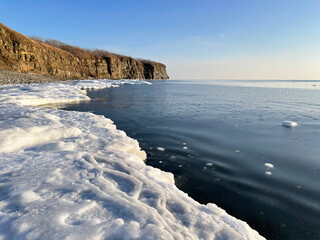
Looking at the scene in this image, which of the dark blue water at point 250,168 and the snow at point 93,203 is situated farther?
the dark blue water at point 250,168

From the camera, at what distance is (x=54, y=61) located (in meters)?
55.0

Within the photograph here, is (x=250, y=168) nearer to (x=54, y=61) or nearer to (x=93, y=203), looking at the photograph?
(x=93, y=203)

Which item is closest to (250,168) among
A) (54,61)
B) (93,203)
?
(93,203)

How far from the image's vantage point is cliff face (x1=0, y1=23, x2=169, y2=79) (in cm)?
4125

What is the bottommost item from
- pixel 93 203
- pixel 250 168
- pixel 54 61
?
pixel 250 168

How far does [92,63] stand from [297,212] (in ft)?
268

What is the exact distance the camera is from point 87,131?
6.54 metres

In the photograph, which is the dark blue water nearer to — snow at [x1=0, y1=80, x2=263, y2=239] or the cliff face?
snow at [x1=0, y1=80, x2=263, y2=239]

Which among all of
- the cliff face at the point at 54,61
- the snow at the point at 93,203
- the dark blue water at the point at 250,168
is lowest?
the dark blue water at the point at 250,168

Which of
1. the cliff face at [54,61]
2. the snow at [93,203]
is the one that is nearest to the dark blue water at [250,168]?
the snow at [93,203]

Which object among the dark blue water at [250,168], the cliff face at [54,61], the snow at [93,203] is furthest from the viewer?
the cliff face at [54,61]

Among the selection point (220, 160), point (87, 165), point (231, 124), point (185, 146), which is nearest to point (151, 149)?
point (185, 146)

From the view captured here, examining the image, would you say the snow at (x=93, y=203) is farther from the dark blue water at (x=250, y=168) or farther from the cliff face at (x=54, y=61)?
the cliff face at (x=54, y=61)

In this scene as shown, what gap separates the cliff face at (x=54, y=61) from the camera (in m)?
41.2
